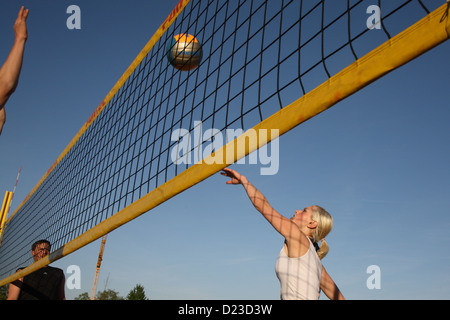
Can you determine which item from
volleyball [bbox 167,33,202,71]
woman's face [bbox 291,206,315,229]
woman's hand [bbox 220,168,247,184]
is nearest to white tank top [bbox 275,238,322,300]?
woman's face [bbox 291,206,315,229]

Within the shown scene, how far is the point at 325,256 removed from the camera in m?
2.83

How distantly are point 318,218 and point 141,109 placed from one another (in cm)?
342

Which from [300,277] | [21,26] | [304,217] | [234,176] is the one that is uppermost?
[21,26]

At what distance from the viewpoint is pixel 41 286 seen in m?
4.39

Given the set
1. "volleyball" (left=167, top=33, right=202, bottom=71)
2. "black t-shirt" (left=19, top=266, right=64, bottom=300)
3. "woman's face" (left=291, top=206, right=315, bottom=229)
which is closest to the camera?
"woman's face" (left=291, top=206, right=315, bottom=229)

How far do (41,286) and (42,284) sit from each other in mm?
23

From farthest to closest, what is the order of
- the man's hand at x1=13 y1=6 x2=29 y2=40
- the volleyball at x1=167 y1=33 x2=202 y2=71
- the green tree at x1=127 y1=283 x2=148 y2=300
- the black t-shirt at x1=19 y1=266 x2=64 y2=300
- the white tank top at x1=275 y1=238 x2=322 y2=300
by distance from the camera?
the green tree at x1=127 y1=283 x2=148 y2=300 → the volleyball at x1=167 y1=33 x2=202 y2=71 → the black t-shirt at x1=19 y1=266 x2=64 y2=300 → the white tank top at x1=275 y1=238 x2=322 y2=300 → the man's hand at x1=13 y1=6 x2=29 y2=40

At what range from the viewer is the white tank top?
2.20 metres

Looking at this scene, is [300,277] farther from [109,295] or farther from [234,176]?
[109,295]

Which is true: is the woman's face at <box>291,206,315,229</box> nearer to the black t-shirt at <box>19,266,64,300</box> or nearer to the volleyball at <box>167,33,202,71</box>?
the volleyball at <box>167,33,202,71</box>

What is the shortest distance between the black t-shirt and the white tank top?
3.18m

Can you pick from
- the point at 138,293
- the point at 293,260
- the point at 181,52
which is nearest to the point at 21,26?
the point at 293,260
